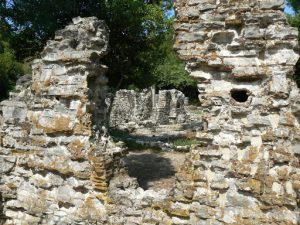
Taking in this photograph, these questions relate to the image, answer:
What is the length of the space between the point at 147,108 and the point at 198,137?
16365mm

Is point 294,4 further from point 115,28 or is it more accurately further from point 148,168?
point 148,168

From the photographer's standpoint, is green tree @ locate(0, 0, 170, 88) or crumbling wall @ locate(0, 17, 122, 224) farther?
green tree @ locate(0, 0, 170, 88)

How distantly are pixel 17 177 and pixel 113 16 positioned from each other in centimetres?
735

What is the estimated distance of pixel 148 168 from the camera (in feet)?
32.3

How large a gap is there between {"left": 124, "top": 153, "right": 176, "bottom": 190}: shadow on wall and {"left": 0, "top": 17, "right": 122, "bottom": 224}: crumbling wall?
2.51 meters

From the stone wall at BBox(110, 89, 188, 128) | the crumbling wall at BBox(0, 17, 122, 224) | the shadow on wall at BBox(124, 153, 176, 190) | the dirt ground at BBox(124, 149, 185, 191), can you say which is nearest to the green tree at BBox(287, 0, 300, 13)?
the stone wall at BBox(110, 89, 188, 128)

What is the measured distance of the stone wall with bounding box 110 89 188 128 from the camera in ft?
65.3

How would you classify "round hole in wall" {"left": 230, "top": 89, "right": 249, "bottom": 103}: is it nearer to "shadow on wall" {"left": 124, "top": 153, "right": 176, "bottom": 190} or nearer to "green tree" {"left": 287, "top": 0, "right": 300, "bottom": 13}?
"shadow on wall" {"left": 124, "top": 153, "right": 176, "bottom": 190}

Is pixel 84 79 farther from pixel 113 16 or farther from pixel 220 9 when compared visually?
pixel 113 16

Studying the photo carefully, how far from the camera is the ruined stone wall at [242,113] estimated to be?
4.41 m

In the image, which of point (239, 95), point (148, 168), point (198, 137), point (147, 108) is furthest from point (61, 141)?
point (147, 108)

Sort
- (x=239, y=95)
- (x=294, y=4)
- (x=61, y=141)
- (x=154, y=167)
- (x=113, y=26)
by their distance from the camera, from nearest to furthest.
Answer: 1. (x=239, y=95)
2. (x=61, y=141)
3. (x=154, y=167)
4. (x=113, y=26)
5. (x=294, y=4)

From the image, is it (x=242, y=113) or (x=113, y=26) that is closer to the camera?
(x=242, y=113)

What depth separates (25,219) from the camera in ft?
19.0
